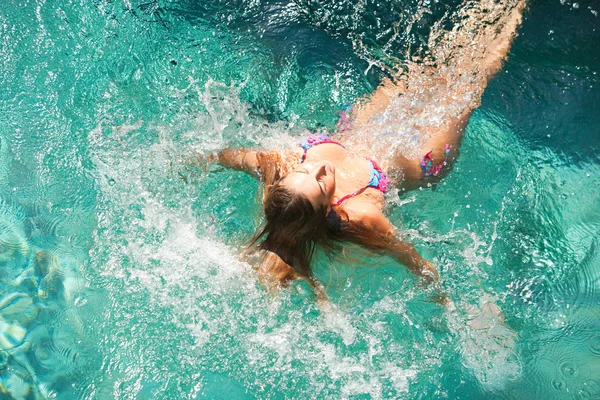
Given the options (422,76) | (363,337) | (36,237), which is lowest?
(36,237)

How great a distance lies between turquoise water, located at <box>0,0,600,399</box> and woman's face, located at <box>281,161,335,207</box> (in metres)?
0.82

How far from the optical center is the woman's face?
2.29m

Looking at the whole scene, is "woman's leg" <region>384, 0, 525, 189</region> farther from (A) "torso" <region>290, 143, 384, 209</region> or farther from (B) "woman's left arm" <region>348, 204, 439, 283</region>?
(B) "woman's left arm" <region>348, 204, 439, 283</region>

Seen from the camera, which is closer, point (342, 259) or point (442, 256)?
point (342, 259)

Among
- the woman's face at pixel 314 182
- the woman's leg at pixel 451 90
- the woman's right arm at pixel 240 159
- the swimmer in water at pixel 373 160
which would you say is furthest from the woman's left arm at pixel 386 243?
the woman's right arm at pixel 240 159

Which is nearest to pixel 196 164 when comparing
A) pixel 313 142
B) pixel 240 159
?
pixel 240 159

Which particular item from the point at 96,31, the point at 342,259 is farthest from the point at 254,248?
the point at 96,31

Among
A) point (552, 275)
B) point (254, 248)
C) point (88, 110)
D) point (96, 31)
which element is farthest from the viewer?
point (96, 31)

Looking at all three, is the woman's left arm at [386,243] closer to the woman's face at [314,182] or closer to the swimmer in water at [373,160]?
the swimmer in water at [373,160]

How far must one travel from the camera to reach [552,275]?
3.37 metres

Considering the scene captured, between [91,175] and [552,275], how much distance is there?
137 inches

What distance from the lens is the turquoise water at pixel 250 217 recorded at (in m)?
3.09

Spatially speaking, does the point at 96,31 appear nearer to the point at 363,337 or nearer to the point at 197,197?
the point at 197,197

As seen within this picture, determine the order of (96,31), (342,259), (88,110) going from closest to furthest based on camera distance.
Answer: (342,259) → (88,110) → (96,31)
